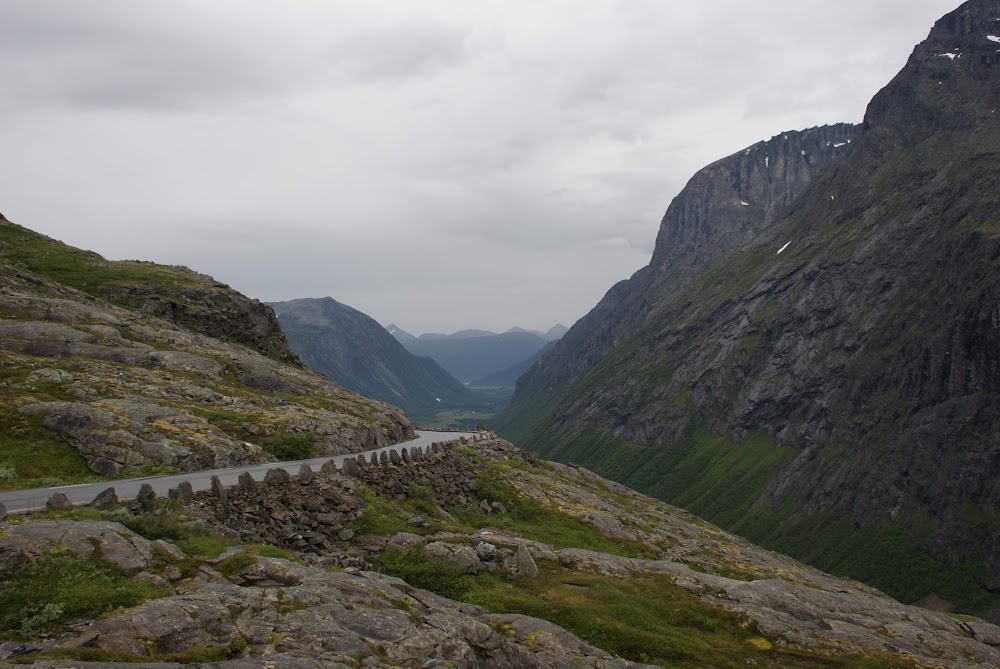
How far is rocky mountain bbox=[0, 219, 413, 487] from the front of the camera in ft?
114

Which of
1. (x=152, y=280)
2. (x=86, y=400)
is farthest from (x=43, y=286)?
(x=86, y=400)

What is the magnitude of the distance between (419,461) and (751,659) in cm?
2559

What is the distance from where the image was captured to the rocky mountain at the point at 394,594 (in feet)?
51.2

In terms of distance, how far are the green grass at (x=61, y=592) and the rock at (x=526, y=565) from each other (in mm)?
17581

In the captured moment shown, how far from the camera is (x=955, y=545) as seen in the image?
184 metres

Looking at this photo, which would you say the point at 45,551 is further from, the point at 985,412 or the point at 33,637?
the point at 985,412

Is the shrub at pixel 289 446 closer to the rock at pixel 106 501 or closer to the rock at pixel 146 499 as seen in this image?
the rock at pixel 146 499

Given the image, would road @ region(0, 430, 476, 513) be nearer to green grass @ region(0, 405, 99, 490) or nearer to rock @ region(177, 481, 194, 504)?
rock @ region(177, 481, 194, 504)

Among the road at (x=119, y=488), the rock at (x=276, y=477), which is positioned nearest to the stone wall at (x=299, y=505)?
the rock at (x=276, y=477)

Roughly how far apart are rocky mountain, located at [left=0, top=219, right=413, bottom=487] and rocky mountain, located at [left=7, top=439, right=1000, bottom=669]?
34.1 feet

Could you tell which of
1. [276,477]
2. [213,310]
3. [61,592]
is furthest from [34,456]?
[213,310]

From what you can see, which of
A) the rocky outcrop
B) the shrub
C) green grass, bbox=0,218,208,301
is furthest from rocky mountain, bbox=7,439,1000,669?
green grass, bbox=0,218,208,301

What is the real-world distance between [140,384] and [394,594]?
33448mm

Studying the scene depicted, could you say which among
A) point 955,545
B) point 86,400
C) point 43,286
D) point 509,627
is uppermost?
point 43,286
